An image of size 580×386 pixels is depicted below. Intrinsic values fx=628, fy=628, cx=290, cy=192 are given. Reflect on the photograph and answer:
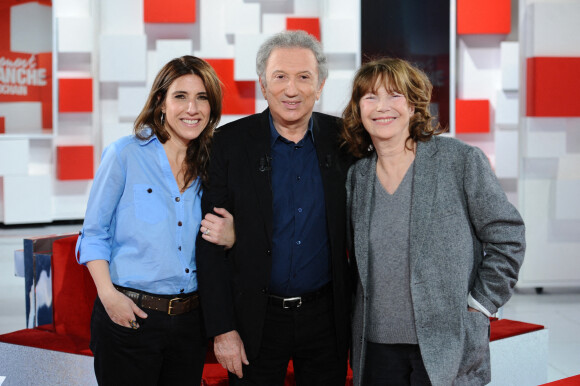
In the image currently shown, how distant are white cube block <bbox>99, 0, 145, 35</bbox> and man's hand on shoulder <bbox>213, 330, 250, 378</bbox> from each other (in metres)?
5.21

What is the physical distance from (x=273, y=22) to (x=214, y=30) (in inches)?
23.5

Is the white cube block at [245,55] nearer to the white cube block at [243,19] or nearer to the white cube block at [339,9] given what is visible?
the white cube block at [243,19]

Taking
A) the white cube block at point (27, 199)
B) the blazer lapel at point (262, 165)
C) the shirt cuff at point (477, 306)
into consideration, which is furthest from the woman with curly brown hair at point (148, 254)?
the white cube block at point (27, 199)

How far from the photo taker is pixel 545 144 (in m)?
4.51

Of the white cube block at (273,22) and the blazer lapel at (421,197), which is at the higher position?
the white cube block at (273,22)

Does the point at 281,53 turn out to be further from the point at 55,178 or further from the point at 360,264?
the point at 55,178

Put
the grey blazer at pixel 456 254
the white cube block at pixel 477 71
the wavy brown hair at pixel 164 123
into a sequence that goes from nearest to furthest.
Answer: the grey blazer at pixel 456 254 < the wavy brown hair at pixel 164 123 < the white cube block at pixel 477 71

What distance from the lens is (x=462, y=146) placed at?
5.07 feet

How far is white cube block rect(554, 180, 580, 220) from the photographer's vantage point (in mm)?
4523

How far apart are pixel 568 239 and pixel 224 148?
361 cm

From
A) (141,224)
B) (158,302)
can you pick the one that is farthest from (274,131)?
(158,302)

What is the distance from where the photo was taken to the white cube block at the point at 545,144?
4.50 metres

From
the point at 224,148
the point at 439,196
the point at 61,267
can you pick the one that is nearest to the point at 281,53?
the point at 224,148

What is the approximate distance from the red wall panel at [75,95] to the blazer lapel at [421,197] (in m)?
5.41
